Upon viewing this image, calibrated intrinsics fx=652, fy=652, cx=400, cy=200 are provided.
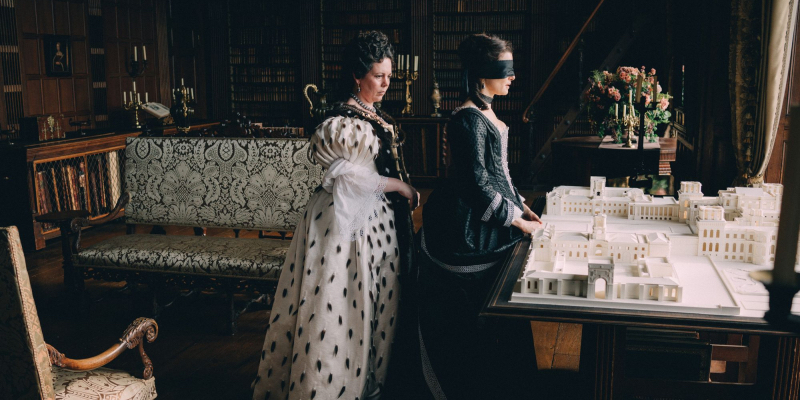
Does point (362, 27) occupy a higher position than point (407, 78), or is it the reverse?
point (362, 27)

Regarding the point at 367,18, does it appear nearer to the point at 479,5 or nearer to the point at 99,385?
the point at 479,5

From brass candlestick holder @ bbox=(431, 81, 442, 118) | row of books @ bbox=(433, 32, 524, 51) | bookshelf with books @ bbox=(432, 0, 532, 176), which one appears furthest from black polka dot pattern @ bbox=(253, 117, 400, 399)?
row of books @ bbox=(433, 32, 524, 51)

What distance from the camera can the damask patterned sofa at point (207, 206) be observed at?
3.55 meters

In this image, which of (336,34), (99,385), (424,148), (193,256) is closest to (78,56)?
(336,34)

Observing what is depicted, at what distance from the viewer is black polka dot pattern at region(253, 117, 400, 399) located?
246cm

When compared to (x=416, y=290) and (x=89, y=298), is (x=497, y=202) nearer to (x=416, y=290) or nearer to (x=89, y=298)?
(x=416, y=290)

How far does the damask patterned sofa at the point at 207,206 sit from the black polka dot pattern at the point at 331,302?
867 millimetres

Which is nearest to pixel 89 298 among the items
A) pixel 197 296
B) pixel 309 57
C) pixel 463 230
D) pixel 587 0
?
pixel 197 296

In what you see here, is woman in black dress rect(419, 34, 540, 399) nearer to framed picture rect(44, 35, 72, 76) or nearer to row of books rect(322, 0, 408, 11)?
framed picture rect(44, 35, 72, 76)

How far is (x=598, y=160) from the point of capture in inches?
204

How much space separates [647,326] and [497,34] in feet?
23.2

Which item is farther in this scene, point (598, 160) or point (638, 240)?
point (598, 160)

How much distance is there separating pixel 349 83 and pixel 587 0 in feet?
19.9

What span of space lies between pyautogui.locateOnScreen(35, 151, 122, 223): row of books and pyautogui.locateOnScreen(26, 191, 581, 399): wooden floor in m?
1.20
